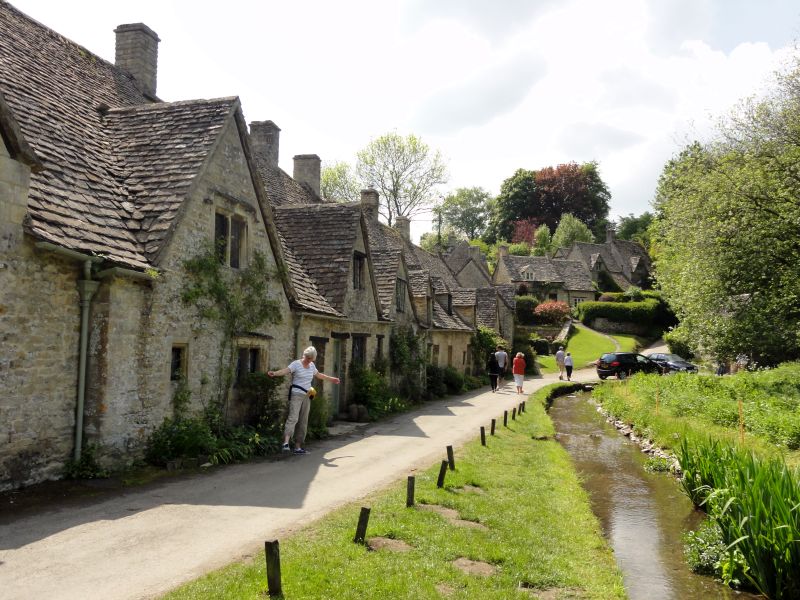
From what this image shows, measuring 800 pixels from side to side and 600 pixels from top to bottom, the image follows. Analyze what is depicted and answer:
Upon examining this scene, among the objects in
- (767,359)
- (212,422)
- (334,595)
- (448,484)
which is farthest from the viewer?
(767,359)

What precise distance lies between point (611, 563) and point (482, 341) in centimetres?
3073

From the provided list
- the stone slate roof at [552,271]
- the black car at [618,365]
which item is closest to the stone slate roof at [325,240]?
the black car at [618,365]

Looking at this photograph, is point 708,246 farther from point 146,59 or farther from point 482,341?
point 146,59

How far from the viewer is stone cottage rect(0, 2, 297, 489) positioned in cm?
848

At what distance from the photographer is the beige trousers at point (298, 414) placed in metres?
12.2

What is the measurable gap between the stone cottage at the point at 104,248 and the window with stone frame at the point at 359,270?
16.0 ft

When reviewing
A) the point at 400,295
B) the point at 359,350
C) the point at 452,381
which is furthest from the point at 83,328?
the point at 452,381

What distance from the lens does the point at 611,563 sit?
27.0 ft

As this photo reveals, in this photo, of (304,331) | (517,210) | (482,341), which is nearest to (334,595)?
(304,331)

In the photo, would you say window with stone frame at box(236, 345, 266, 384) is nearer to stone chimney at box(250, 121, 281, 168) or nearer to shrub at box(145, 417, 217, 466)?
shrub at box(145, 417, 217, 466)

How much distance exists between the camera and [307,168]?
29750 mm

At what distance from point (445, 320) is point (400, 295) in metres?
8.37

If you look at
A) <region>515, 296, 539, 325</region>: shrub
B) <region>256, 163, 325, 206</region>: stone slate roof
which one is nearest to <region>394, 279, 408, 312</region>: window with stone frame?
<region>256, 163, 325, 206</region>: stone slate roof

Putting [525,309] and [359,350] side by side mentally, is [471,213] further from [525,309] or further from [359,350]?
[359,350]
